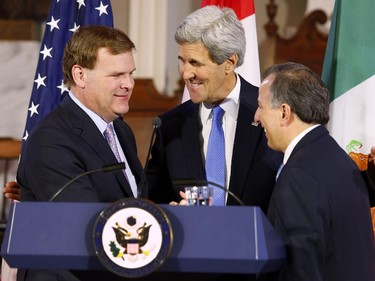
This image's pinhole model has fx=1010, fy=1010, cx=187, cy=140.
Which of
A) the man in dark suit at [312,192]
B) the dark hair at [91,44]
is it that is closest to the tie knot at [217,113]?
the dark hair at [91,44]

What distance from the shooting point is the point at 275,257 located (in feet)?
10.1

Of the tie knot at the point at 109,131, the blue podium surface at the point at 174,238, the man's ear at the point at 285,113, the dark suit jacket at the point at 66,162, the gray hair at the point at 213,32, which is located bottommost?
the blue podium surface at the point at 174,238

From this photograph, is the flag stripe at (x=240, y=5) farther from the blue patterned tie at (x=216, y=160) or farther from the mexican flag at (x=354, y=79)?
the blue patterned tie at (x=216, y=160)

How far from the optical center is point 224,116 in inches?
164

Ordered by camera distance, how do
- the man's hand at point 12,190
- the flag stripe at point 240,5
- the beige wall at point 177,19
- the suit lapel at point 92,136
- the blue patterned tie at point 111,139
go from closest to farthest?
the suit lapel at point 92,136 < the blue patterned tie at point 111,139 < the man's hand at point 12,190 < the flag stripe at point 240,5 < the beige wall at point 177,19

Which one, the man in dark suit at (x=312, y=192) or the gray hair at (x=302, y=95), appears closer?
the man in dark suit at (x=312, y=192)

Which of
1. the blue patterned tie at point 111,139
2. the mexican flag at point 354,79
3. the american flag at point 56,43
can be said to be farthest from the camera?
the american flag at point 56,43

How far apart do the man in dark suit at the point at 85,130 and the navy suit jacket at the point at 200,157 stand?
0.22 metres

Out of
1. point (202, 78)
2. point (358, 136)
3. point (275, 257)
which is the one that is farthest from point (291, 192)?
point (358, 136)

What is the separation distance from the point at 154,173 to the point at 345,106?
101 cm

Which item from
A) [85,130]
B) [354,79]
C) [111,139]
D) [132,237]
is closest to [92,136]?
[85,130]

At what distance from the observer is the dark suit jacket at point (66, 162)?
11.5ft

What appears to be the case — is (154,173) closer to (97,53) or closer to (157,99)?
(97,53)

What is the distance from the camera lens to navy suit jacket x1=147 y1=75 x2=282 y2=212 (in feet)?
13.3
